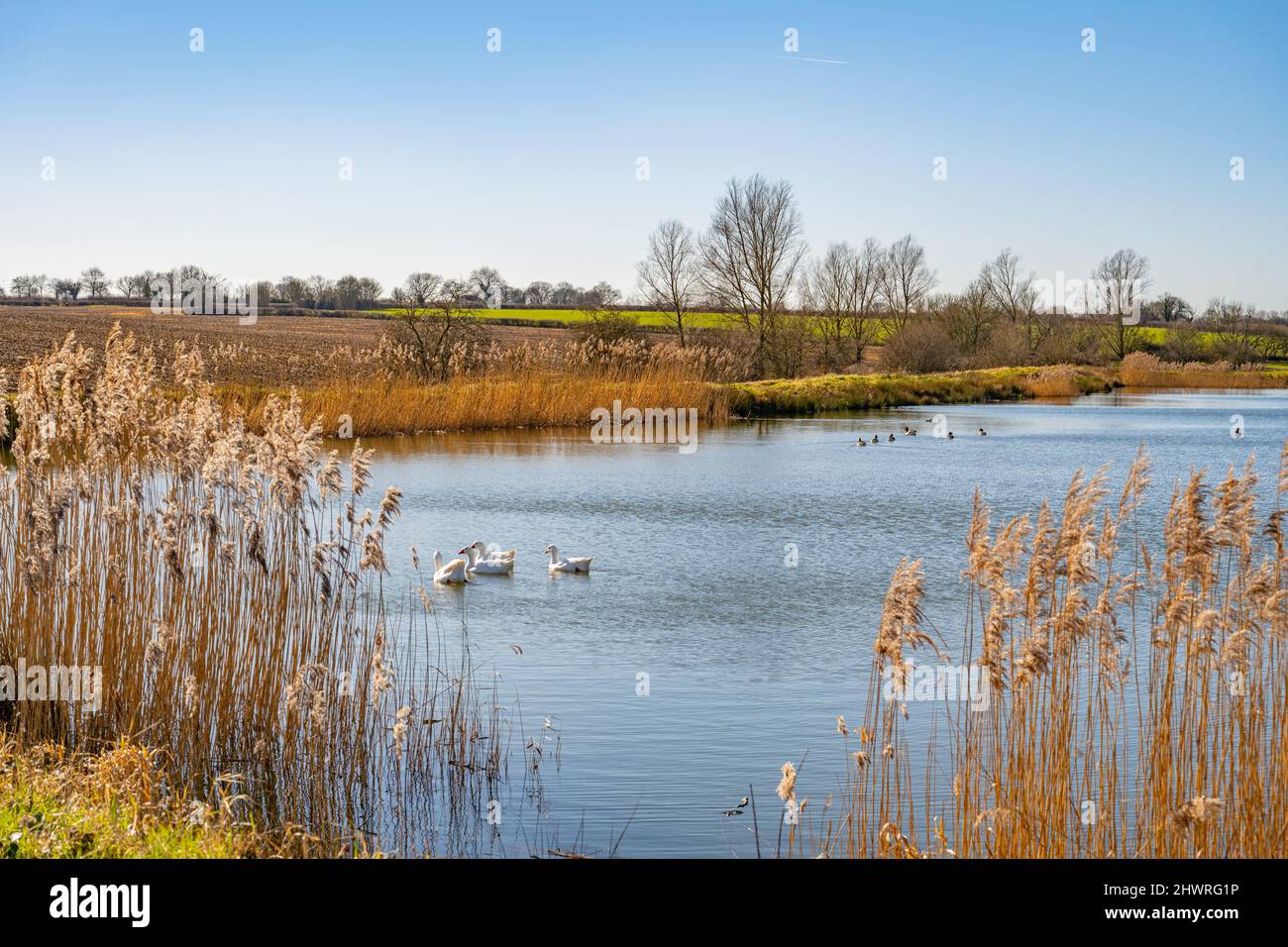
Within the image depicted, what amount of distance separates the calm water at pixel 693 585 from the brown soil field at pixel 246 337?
3.69 m

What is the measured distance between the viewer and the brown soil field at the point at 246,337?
28.0 m

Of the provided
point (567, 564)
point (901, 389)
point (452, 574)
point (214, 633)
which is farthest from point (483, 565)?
point (901, 389)

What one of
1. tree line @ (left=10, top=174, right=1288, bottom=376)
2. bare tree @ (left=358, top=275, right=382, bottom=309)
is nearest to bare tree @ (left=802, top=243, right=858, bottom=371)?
tree line @ (left=10, top=174, right=1288, bottom=376)

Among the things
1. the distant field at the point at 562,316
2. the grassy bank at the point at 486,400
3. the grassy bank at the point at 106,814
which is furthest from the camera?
the distant field at the point at 562,316

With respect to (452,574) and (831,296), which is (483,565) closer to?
(452,574)

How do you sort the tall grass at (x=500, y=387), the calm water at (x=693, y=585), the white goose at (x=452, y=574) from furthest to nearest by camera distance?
1. the tall grass at (x=500, y=387)
2. the white goose at (x=452, y=574)
3. the calm water at (x=693, y=585)

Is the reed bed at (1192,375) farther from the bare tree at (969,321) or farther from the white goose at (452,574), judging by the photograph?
the white goose at (452,574)

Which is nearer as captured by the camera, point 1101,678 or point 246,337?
point 1101,678

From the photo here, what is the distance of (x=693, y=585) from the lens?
12.4m

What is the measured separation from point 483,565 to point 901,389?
35.4 metres

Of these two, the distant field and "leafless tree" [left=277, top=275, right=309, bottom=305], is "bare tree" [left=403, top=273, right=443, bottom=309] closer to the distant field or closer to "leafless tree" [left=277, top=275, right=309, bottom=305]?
the distant field

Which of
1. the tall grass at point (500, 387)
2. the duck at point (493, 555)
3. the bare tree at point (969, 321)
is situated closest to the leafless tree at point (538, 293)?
the bare tree at point (969, 321)
